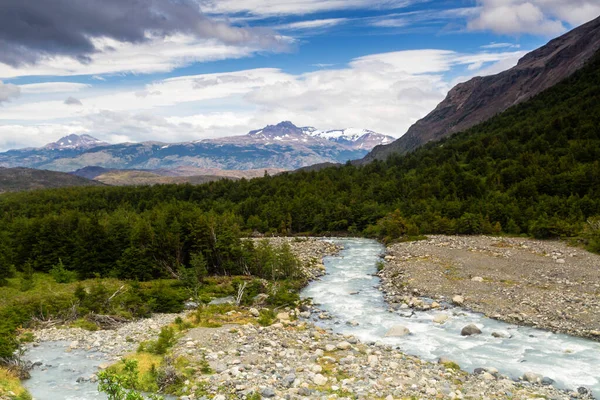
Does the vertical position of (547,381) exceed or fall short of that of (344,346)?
it falls short

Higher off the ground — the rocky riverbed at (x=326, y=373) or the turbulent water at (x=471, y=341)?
A: the rocky riverbed at (x=326, y=373)

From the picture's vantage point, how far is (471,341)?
942 inches

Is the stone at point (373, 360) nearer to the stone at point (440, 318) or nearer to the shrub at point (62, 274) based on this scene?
the stone at point (440, 318)

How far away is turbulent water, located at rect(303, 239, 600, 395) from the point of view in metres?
19.9

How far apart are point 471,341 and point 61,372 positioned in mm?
21949

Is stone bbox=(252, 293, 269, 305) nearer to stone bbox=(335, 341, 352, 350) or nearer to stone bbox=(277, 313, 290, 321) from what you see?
stone bbox=(277, 313, 290, 321)

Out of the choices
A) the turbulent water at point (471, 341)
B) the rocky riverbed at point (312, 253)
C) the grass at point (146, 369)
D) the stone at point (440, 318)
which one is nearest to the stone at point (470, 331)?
the turbulent water at point (471, 341)

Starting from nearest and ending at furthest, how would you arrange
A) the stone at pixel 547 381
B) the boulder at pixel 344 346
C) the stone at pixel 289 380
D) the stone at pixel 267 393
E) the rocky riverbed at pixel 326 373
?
1. the stone at pixel 267 393
2. the rocky riverbed at pixel 326 373
3. the stone at pixel 289 380
4. the stone at pixel 547 381
5. the boulder at pixel 344 346

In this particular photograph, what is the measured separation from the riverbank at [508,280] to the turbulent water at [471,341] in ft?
5.22

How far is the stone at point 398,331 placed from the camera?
2512cm

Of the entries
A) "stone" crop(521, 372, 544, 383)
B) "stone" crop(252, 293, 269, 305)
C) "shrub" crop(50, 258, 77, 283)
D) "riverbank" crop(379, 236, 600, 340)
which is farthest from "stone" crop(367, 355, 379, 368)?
"shrub" crop(50, 258, 77, 283)

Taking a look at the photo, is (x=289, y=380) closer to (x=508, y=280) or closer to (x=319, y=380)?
(x=319, y=380)

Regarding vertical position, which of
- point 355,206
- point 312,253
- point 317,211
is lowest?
point 312,253

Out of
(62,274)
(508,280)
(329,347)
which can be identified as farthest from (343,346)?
(62,274)
